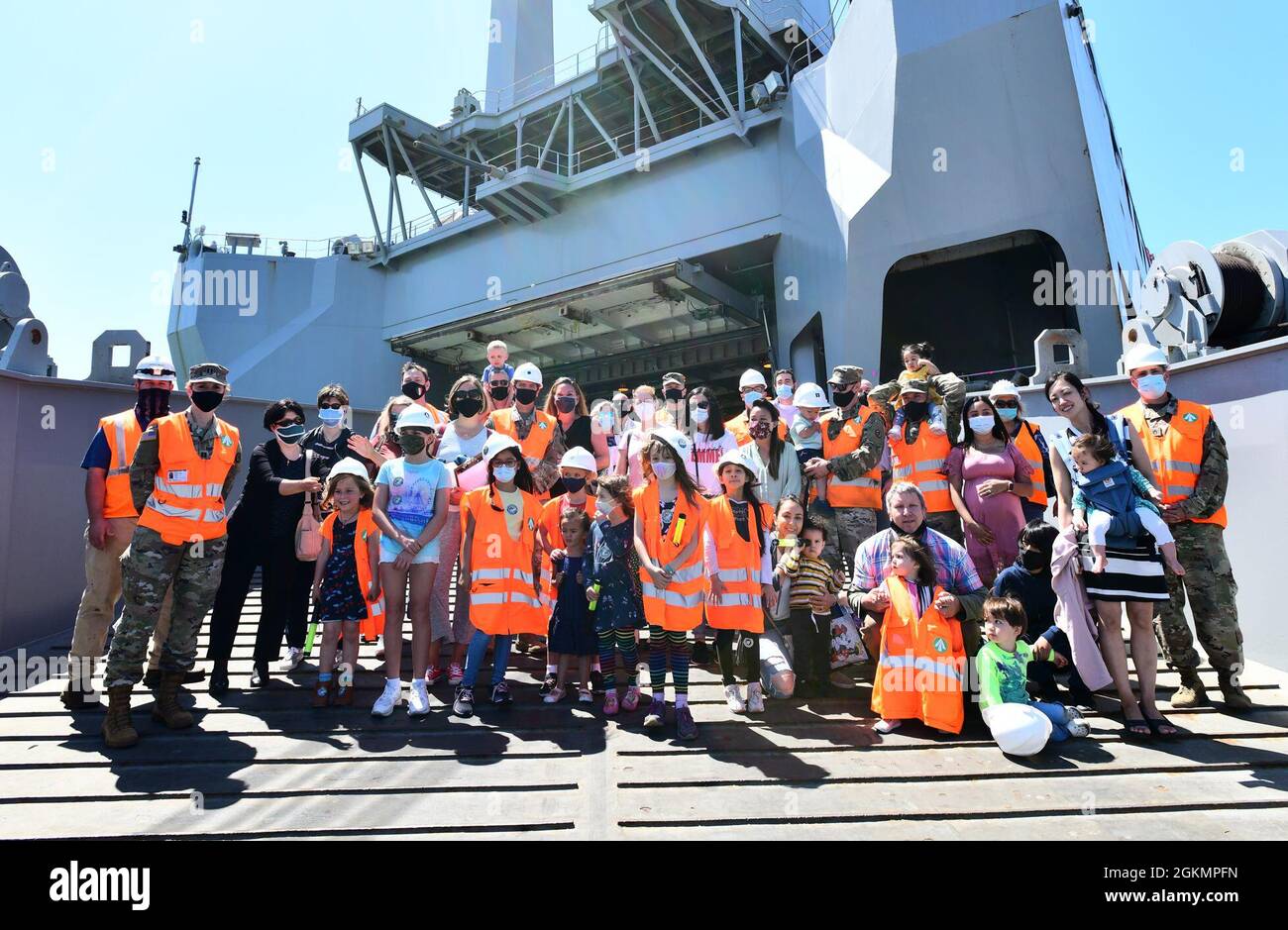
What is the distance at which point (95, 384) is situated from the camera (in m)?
5.98

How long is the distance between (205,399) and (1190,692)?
20.2ft

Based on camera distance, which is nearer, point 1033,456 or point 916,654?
point 916,654

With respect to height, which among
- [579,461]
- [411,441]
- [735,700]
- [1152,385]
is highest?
[1152,385]

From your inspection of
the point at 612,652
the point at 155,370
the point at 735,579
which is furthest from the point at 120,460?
the point at 735,579

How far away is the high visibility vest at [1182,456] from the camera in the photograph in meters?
3.86

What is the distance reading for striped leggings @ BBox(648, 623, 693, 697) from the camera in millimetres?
3651

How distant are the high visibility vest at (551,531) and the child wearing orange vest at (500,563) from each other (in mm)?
114

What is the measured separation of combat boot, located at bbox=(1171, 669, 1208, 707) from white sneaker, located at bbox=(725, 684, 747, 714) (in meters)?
2.60

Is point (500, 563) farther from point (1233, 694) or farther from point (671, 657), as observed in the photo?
point (1233, 694)

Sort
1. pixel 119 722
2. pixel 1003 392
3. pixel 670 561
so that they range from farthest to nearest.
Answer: pixel 1003 392 → pixel 670 561 → pixel 119 722

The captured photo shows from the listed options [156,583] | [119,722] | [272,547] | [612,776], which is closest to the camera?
[612,776]

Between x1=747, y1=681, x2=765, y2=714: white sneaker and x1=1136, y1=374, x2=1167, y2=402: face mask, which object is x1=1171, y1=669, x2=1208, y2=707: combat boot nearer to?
x1=1136, y1=374, x2=1167, y2=402: face mask

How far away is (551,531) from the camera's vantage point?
14.6ft
